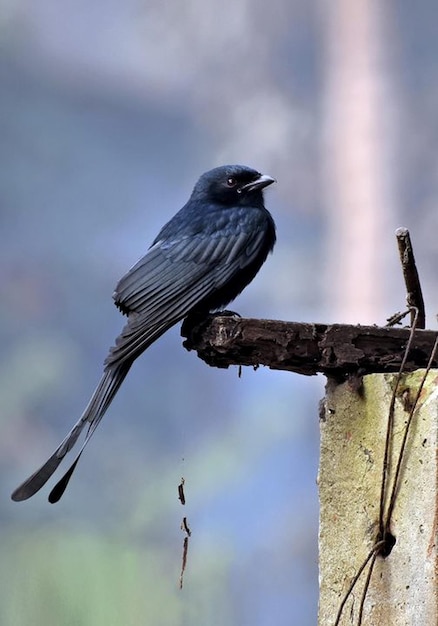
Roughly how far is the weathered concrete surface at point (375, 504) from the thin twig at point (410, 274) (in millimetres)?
289

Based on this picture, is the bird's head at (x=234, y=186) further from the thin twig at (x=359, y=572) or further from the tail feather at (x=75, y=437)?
the thin twig at (x=359, y=572)

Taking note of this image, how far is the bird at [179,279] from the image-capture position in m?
2.02

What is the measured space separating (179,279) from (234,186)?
1.52ft

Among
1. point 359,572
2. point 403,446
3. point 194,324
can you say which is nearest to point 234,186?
point 194,324

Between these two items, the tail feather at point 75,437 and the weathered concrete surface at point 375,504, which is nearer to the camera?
the weathered concrete surface at point 375,504

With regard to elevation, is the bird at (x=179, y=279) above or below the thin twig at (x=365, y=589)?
above

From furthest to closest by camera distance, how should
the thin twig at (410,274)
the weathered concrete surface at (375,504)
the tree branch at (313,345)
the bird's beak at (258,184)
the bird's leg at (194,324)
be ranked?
1. the bird's beak at (258,184)
2. the thin twig at (410,274)
3. the bird's leg at (194,324)
4. the tree branch at (313,345)
5. the weathered concrete surface at (375,504)

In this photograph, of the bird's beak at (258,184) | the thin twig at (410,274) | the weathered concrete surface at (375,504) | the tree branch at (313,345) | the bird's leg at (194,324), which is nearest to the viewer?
the weathered concrete surface at (375,504)

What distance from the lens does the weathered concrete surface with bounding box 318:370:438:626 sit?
64.4 inches

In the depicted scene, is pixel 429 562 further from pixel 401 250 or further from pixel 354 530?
pixel 401 250

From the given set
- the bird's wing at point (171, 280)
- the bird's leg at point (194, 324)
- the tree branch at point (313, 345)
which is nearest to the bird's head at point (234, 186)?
the bird's wing at point (171, 280)

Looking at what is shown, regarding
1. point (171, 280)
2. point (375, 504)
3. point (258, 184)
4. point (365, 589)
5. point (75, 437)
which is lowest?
point (365, 589)

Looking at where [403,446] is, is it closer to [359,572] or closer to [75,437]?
[359,572]

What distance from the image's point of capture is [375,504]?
1.76 meters
